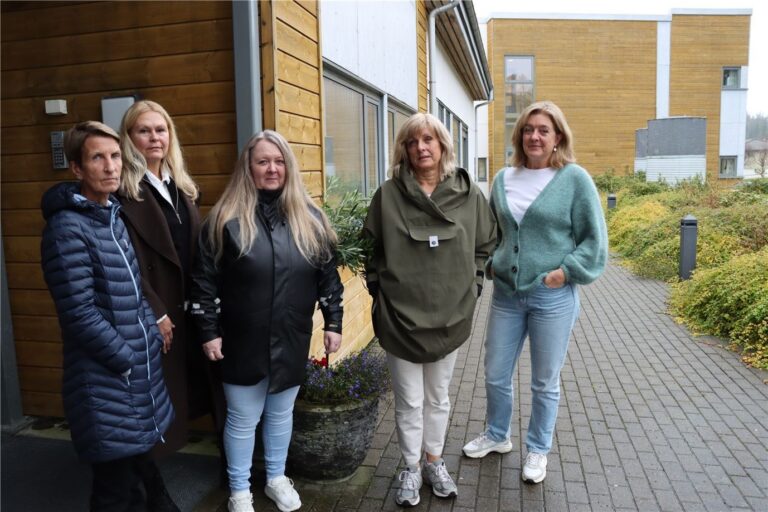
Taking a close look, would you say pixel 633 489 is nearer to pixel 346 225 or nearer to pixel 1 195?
pixel 346 225

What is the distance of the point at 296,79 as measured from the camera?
A: 13.3 feet

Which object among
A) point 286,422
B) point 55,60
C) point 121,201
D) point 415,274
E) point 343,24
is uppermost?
point 343,24

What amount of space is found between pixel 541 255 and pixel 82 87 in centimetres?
288

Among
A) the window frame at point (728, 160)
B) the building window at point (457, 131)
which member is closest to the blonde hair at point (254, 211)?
the building window at point (457, 131)

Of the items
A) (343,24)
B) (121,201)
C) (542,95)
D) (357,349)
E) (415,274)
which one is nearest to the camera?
(121,201)

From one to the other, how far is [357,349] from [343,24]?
2866 mm

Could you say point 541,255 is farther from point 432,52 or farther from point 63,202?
point 432,52

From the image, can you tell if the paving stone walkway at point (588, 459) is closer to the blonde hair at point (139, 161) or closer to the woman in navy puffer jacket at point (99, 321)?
the woman in navy puffer jacket at point (99, 321)

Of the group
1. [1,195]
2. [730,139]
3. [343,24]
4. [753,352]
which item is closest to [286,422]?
[1,195]

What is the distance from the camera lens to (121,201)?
9.36 feet

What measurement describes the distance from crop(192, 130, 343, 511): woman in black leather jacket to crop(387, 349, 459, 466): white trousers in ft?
1.71

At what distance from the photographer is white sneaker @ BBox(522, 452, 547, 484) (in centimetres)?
357

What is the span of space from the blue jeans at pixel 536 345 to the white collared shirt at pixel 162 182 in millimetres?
1839

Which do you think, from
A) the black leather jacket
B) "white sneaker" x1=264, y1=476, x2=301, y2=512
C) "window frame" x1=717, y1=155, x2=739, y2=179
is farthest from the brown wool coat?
"window frame" x1=717, y1=155, x2=739, y2=179
